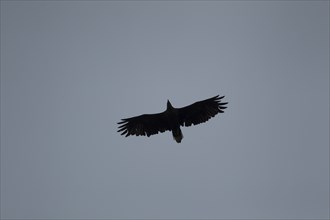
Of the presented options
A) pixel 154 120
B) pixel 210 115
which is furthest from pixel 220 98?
pixel 154 120

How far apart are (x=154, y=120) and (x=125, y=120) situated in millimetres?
1525

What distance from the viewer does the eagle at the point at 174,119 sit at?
34.8 meters

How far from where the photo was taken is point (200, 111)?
35.1 metres

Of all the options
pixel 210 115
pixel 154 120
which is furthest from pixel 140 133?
pixel 210 115

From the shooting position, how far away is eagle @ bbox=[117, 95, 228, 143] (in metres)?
34.8

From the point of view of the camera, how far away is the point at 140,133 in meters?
35.6

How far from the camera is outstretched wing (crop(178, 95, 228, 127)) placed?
114 feet

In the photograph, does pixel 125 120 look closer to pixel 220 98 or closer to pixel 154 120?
pixel 154 120

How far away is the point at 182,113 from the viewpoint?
35.1m

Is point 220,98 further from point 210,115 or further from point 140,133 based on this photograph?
point 140,133

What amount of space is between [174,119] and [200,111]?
1.41 m

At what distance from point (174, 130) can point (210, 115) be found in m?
2.01

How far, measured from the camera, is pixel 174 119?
34.9 metres

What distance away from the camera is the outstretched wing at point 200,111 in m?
34.7
